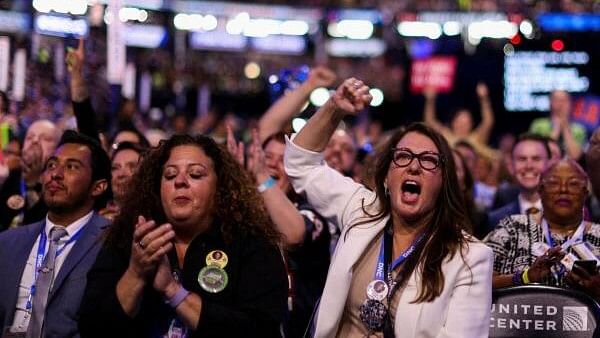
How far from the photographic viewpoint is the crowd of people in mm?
5375

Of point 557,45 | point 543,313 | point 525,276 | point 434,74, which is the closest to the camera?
point 543,313

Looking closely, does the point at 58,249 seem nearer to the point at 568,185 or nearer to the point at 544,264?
the point at 544,264

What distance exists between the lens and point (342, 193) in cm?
609

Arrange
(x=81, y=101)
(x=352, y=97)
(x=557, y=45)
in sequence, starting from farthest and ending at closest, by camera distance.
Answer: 1. (x=557, y=45)
2. (x=81, y=101)
3. (x=352, y=97)

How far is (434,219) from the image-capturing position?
5.80 m

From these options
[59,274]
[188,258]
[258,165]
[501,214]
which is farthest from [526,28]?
[188,258]

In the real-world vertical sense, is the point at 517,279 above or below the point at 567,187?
below

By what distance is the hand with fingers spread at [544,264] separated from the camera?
6.47 m

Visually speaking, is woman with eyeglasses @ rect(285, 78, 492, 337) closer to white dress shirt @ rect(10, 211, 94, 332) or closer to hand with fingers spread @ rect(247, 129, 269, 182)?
hand with fingers spread @ rect(247, 129, 269, 182)

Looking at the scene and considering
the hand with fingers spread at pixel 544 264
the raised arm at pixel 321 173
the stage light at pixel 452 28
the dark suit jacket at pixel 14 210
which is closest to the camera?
the raised arm at pixel 321 173

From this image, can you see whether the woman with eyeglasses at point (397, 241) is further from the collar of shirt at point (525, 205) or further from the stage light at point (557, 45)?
the stage light at point (557, 45)

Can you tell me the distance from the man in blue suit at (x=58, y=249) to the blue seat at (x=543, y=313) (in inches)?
86.0

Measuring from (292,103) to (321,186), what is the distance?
8.56 ft

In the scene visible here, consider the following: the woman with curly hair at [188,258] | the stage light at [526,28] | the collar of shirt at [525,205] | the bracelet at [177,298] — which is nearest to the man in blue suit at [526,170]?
the collar of shirt at [525,205]
